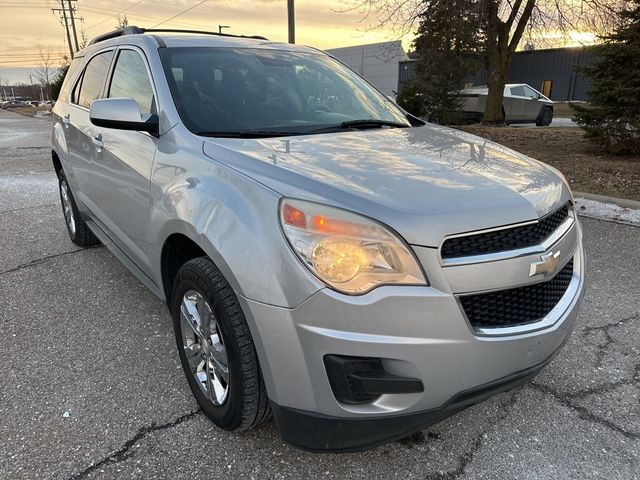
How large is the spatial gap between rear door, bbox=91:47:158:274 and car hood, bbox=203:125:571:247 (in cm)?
58

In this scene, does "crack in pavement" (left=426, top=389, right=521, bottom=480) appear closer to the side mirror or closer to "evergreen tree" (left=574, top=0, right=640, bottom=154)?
the side mirror

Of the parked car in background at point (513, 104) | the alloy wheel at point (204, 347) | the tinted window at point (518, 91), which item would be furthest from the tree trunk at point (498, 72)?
the alloy wheel at point (204, 347)

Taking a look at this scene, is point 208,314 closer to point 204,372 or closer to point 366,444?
point 204,372

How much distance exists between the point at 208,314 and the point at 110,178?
152 cm

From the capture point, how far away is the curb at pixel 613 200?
6.06m

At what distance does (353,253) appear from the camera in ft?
5.88

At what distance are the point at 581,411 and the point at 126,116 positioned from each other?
8.97 ft

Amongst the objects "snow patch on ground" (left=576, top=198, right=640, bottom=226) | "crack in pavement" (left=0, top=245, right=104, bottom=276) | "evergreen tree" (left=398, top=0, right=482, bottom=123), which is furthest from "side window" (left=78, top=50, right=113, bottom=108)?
"evergreen tree" (left=398, top=0, right=482, bottom=123)

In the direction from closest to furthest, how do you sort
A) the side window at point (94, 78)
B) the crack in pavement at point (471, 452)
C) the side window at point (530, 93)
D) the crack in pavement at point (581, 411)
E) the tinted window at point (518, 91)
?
the crack in pavement at point (471, 452)
the crack in pavement at point (581, 411)
the side window at point (94, 78)
the tinted window at point (518, 91)
the side window at point (530, 93)

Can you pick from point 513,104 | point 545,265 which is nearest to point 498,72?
point 513,104

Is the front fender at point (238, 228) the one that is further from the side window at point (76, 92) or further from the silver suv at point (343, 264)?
the side window at point (76, 92)

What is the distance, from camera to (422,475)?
2.15m

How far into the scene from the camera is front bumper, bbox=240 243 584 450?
1744 mm

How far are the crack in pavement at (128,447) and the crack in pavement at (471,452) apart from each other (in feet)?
3.88
